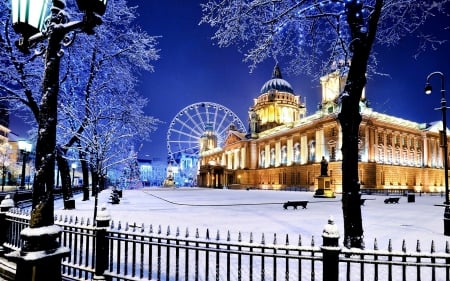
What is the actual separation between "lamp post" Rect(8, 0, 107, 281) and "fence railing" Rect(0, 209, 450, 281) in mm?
1253

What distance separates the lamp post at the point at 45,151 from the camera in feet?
13.4

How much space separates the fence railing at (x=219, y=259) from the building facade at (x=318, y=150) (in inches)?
1593

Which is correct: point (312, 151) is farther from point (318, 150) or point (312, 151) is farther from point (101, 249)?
point (101, 249)

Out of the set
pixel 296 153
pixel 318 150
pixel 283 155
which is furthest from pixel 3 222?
pixel 283 155

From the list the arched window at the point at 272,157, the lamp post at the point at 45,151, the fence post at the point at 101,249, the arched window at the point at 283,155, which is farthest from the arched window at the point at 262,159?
the lamp post at the point at 45,151

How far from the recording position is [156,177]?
477 feet

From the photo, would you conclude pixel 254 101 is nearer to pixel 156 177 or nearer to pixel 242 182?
pixel 242 182

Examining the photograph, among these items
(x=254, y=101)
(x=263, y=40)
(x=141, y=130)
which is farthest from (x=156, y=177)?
(x=263, y=40)

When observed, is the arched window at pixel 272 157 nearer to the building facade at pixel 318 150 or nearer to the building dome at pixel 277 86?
the building facade at pixel 318 150

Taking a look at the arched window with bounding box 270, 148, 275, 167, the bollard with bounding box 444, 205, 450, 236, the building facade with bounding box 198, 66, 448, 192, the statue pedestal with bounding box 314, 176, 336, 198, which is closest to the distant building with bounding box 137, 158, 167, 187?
the building facade with bounding box 198, 66, 448, 192

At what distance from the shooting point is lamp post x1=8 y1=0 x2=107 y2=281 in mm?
4090

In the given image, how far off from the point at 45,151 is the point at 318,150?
62094mm

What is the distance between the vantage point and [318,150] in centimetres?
6262

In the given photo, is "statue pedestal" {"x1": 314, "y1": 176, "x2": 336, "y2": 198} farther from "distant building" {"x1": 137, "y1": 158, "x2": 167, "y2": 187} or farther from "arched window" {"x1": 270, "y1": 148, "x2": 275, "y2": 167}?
"distant building" {"x1": 137, "y1": 158, "x2": 167, "y2": 187}
